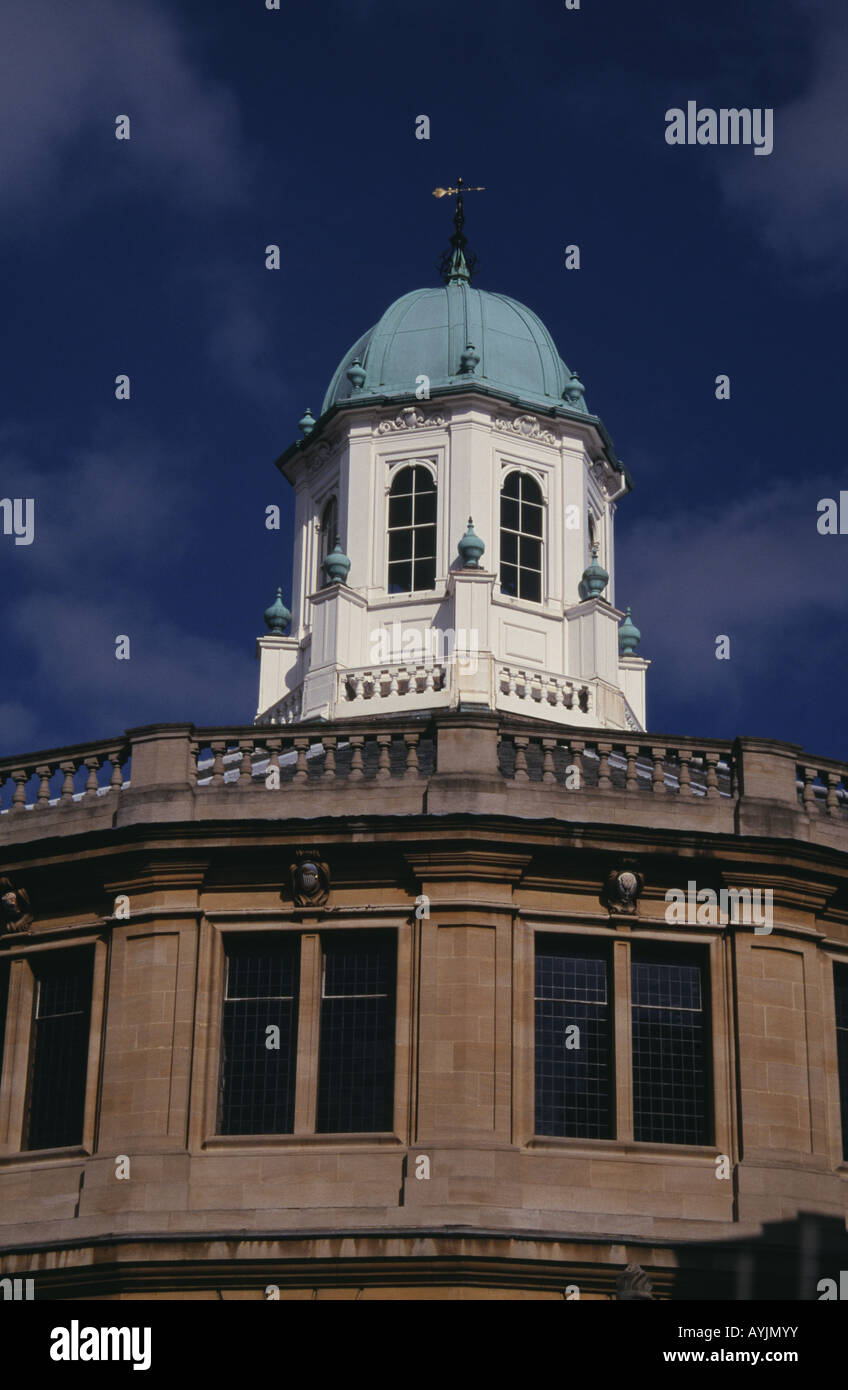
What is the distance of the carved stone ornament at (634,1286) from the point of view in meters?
27.1

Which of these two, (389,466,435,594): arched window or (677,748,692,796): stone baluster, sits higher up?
(389,466,435,594): arched window

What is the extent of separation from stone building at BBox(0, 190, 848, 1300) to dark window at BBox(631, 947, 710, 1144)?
0.13 ft

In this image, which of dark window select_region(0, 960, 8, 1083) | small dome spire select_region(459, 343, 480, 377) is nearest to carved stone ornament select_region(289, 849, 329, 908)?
dark window select_region(0, 960, 8, 1083)

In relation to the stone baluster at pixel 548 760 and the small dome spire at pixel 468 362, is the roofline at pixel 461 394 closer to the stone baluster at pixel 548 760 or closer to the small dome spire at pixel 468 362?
the small dome spire at pixel 468 362

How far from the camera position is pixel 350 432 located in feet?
152

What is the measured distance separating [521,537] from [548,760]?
47.6 ft

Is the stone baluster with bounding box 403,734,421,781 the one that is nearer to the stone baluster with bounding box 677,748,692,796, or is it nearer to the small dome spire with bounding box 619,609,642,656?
the stone baluster with bounding box 677,748,692,796

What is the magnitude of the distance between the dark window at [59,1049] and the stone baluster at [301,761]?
3745mm

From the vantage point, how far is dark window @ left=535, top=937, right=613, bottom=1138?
30.2 metres

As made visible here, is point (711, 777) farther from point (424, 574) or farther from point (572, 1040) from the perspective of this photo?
point (424, 574)

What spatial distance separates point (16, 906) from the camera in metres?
32.3
